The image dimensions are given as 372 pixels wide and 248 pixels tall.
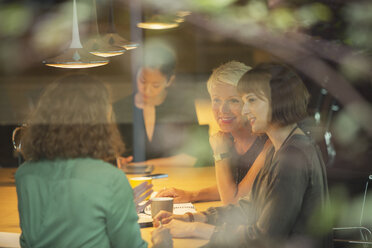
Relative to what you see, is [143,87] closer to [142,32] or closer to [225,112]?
[142,32]

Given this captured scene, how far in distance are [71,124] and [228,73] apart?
2.55 feet

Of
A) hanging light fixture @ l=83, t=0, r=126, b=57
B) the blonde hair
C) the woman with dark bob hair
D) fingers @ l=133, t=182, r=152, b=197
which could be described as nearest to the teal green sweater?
the woman with dark bob hair

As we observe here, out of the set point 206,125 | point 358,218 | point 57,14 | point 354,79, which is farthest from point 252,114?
point 358,218

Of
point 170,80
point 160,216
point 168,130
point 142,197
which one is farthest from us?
point 168,130

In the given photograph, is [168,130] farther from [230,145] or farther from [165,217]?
[165,217]

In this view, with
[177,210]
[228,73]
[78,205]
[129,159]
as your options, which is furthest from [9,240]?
[228,73]

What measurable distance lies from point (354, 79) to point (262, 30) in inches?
20.4

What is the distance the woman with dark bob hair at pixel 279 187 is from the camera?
4.93 feet

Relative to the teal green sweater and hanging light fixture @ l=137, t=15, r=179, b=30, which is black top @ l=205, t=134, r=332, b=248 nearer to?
the teal green sweater

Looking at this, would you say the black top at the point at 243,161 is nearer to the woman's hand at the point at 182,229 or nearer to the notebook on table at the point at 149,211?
the notebook on table at the point at 149,211

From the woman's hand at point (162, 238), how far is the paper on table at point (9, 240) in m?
0.50

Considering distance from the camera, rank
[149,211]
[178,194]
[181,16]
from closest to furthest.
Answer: [149,211], [178,194], [181,16]

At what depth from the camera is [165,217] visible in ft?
5.36

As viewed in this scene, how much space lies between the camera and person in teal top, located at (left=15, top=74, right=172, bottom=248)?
4.33 ft
